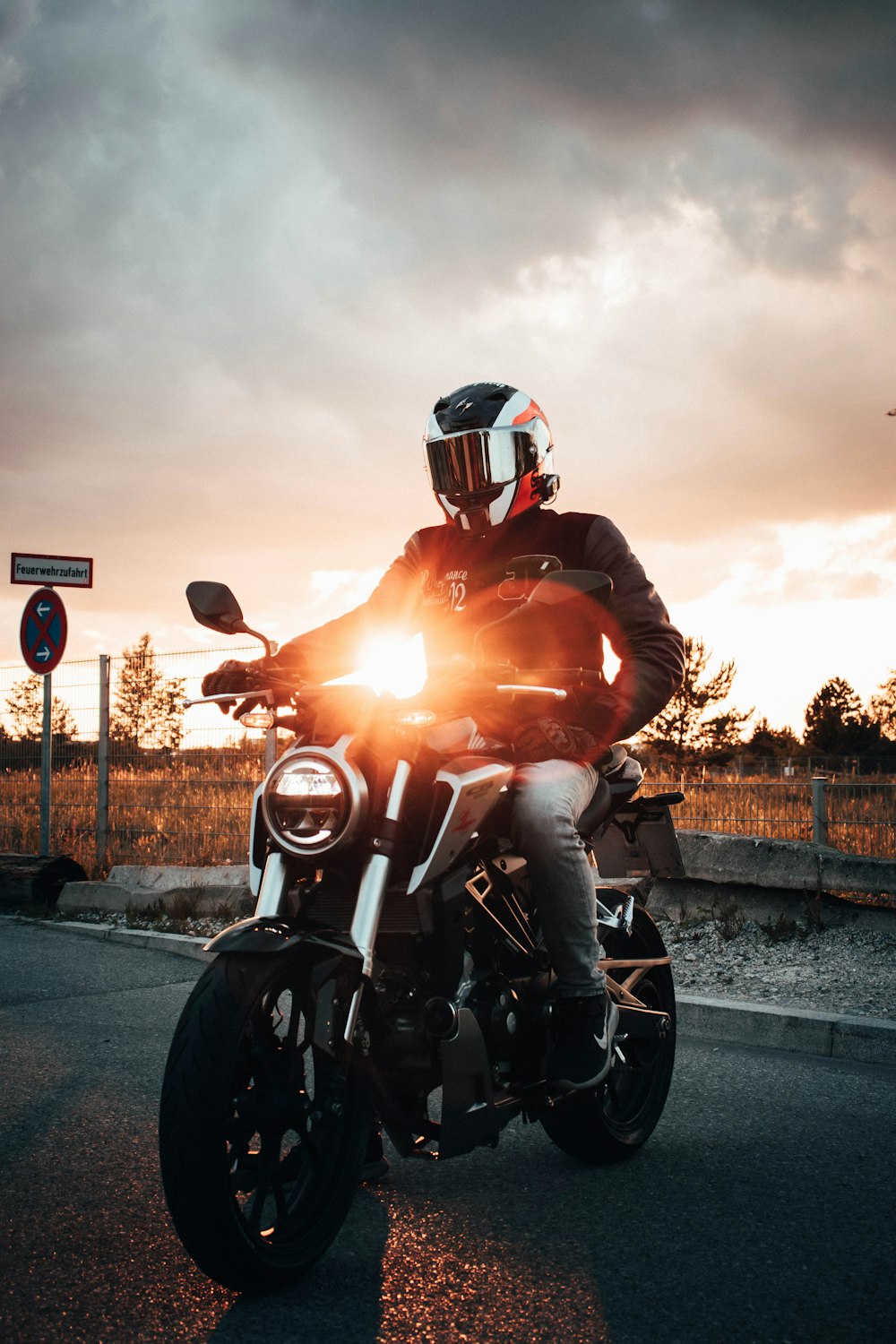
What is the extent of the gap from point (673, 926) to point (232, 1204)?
6.28 m

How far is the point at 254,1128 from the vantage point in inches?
107

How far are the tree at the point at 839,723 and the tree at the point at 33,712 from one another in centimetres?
7048

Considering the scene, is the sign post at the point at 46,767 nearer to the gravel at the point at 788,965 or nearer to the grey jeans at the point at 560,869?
the gravel at the point at 788,965

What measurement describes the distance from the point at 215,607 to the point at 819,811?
8114 millimetres

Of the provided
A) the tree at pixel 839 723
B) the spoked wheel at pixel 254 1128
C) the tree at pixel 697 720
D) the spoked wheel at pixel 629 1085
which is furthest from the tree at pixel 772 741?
the spoked wheel at pixel 254 1128

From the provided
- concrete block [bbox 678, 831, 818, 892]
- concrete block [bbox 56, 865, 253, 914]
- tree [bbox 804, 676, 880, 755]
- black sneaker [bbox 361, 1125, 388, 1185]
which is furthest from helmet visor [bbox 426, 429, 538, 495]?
tree [bbox 804, 676, 880, 755]

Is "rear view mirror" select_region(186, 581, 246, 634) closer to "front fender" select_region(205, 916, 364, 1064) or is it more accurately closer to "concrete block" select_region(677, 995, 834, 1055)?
"front fender" select_region(205, 916, 364, 1064)

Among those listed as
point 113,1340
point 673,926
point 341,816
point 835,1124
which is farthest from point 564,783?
point 673,926

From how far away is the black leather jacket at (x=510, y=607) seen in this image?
3699mm

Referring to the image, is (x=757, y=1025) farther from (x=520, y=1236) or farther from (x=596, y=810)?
(x=520, y=1236)

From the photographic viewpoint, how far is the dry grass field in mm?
10320

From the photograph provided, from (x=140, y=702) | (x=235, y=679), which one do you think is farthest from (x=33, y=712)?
(x=235, y=679)

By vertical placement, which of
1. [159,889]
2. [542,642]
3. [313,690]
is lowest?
[159,889]

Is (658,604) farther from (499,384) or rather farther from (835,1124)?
(835,1124)
